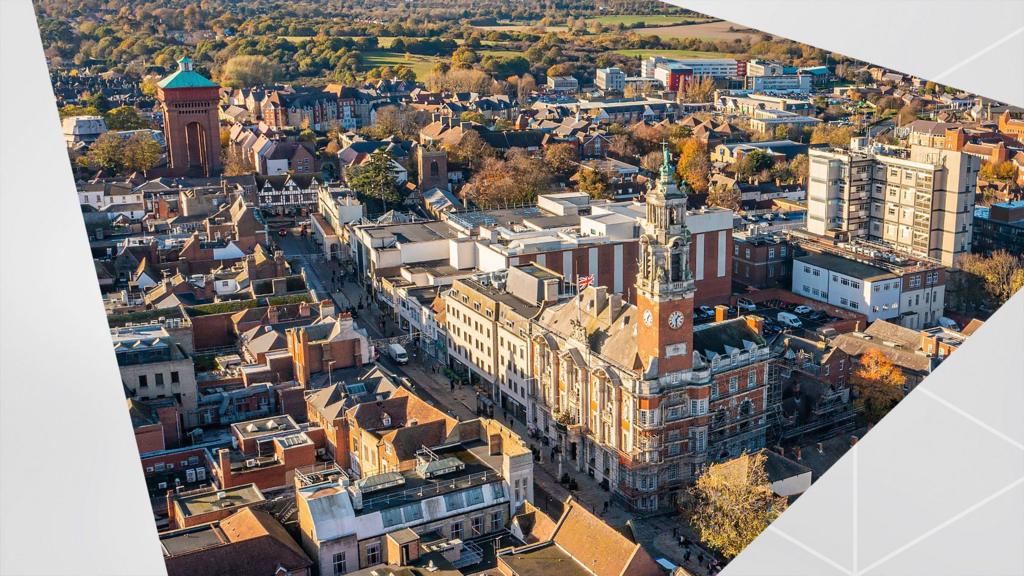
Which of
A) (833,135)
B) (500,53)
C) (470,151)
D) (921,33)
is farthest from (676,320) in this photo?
(500,53)

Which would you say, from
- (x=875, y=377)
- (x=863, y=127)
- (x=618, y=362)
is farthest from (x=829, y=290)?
(x=863, y=127)

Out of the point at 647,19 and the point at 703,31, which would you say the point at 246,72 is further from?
the point at 647,19

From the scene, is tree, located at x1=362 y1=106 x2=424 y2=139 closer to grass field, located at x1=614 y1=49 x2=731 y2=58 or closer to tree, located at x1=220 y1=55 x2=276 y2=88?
tree, located at x1=220 y1=55 x2=276 y2=88

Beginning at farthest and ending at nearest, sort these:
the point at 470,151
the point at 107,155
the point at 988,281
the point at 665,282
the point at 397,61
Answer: the point at 397,61, the point at 470,151, the point at 107,155, the point at 988,281, the point at 665,282

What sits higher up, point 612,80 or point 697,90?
point 612,80

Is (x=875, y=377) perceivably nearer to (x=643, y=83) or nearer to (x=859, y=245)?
(x=859, y=245)

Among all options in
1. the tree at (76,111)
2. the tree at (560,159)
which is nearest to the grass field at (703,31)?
the tree at (560,159)

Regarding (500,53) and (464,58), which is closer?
(464,58)
